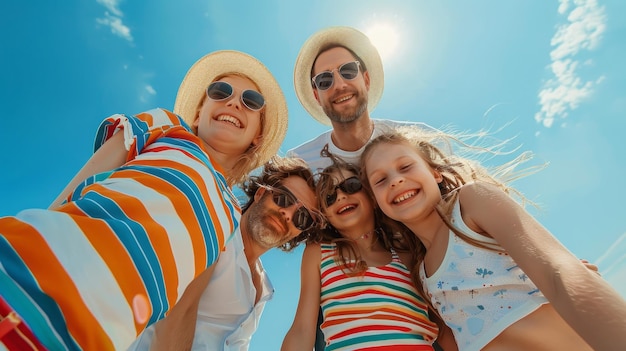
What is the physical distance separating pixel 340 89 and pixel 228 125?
2110mm

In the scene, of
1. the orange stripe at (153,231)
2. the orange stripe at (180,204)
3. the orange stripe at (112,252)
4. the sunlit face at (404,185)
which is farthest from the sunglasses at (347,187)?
the orange stripe at (112,252)

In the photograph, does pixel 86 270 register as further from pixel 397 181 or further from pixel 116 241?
pixel 397 181

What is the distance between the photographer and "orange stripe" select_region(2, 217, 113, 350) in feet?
3.14

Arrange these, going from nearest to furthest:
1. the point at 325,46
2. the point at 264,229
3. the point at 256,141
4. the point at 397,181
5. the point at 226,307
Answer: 1. the point at 397,181
2. the point at 226,307
3. the point at 256,141
4. the point at 264,229
5. the point at 325,46

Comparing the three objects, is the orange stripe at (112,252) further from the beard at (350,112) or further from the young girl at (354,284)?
the beard at (350,112)

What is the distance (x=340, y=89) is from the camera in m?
4.58

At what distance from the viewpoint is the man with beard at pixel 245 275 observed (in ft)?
8.77

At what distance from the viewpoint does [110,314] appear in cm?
109

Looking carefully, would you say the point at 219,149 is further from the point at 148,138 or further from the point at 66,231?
the point at 66,231

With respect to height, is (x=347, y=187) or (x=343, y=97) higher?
(x=343, y=97)

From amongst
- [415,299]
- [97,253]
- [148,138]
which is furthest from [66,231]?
[415,299]

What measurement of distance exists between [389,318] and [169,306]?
186 centimetres

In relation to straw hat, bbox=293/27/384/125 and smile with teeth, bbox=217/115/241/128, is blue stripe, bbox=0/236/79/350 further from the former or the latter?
straw hat, bbox=293/27/384/125

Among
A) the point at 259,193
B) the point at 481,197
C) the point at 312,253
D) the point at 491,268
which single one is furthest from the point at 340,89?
the point at 491,268
